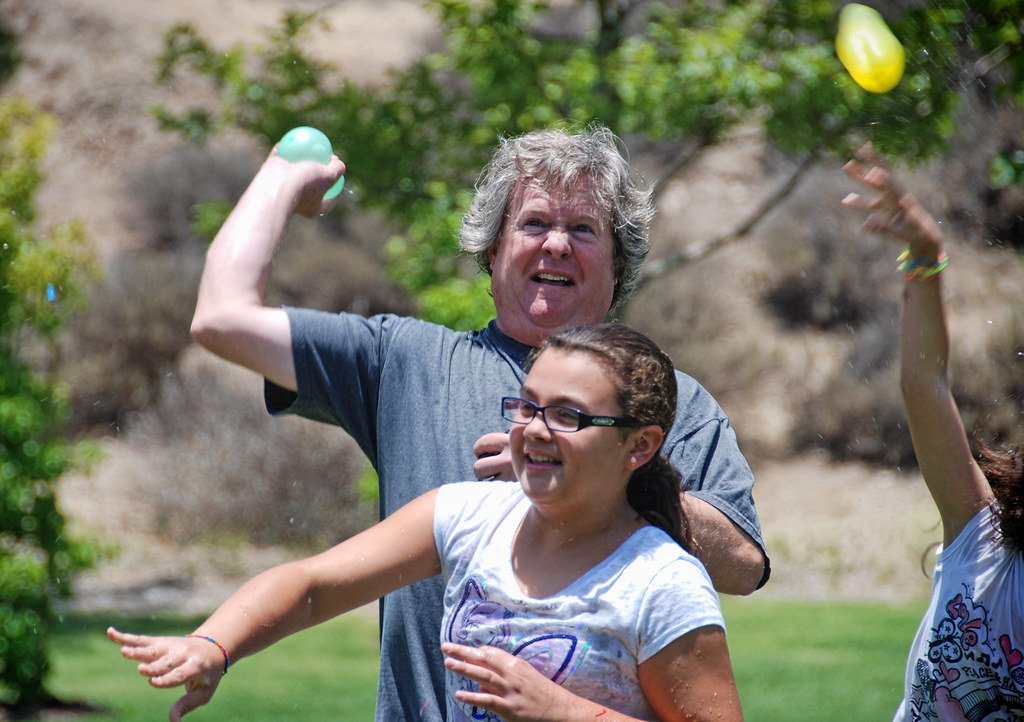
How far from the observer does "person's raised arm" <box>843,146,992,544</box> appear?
209 cm

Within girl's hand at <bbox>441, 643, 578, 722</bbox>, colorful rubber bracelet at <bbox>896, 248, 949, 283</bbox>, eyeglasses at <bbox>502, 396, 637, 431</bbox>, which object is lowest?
girl's hand at <bbox>441, 643, 578, 722</bbox>

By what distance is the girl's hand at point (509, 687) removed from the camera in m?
1.60

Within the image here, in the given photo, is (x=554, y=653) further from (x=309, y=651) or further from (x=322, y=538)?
(x=322, y=538)

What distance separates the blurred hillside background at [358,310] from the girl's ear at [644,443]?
4.39m

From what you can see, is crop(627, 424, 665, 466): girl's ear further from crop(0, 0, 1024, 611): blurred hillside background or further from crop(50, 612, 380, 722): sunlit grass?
crop(50, 612, 380, 722): sunlit grass

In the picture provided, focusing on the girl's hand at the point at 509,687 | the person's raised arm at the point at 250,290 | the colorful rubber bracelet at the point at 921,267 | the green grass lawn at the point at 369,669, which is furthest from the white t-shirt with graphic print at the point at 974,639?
the green grass lawn at the point at 369,669

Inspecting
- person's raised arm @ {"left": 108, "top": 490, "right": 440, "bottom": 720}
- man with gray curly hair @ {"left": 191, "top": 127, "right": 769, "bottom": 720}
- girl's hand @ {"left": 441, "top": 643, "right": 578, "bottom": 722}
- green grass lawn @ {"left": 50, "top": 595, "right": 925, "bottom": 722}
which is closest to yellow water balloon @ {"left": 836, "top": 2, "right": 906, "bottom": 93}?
man with gray curly hair @ {"left": 191, "top": 127, "right": 769, "bottom": 720}

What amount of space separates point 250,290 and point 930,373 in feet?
4.35

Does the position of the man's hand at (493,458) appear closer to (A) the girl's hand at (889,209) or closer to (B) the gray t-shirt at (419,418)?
(B) the gray t-shirt at (419,418)

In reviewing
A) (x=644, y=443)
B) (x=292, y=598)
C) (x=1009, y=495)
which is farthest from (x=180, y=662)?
(x=1009, y=495)

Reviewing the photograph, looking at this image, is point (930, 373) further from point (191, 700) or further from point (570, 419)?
point (191, 700)

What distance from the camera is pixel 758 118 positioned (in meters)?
8.02

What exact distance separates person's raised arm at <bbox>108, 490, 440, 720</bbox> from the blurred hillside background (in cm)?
460

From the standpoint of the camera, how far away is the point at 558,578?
1.77 metres
